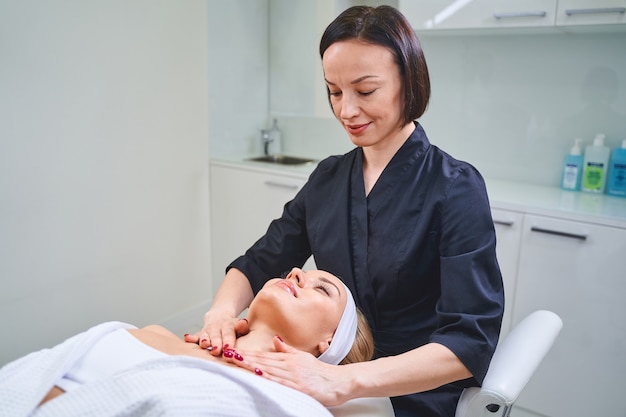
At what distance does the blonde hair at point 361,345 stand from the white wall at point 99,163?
155cm

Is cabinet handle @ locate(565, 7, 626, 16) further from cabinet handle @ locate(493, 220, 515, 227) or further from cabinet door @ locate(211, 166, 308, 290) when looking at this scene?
cabinet door @ locate(211, 166, 308, 290)

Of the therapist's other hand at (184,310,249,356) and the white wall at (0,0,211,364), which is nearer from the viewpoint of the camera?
the therapist's other hand at (184,310,249,356)

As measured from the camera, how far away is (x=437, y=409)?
1.20 meters

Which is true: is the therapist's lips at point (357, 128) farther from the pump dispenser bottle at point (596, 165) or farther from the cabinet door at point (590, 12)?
the pump dispenser bottle at point (596, 165)

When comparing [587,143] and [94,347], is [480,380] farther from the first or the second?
[587,143]

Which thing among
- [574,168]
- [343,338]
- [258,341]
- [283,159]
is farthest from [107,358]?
[283,159]

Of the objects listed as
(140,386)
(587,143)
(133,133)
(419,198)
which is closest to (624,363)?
(587,143)

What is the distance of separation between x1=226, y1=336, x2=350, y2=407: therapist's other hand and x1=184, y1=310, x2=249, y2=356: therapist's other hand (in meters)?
0.12

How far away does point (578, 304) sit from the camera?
6.42 ft

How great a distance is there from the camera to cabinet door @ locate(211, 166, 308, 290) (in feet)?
8.74

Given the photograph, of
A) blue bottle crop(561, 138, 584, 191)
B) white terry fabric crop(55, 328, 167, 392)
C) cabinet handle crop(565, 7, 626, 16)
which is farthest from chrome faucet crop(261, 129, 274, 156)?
white terry fabric crop(55, 328, 167, 392)

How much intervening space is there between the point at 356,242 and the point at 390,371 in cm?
36

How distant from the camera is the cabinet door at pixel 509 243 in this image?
203cm

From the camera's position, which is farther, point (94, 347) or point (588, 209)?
point (588, 209)
